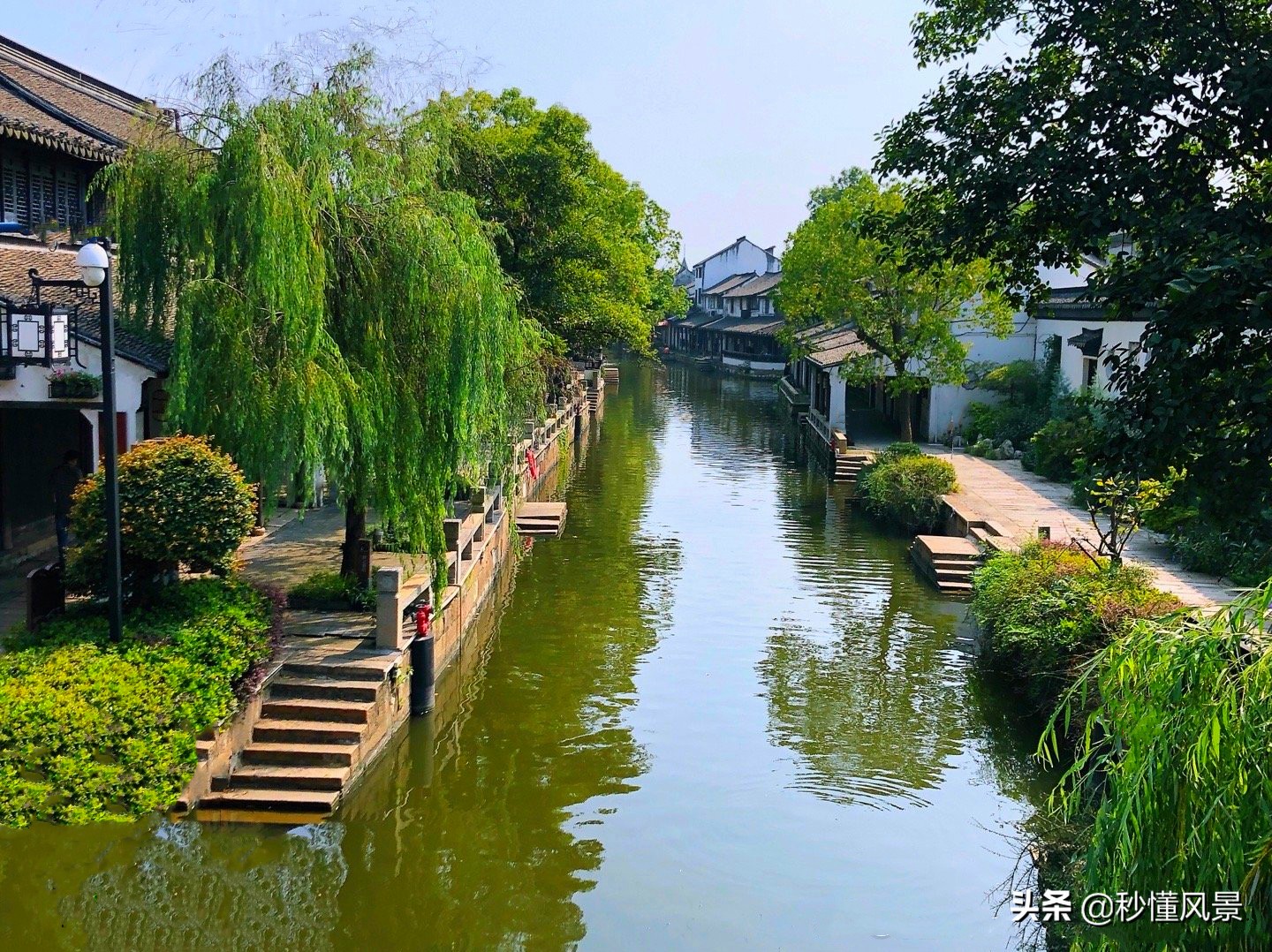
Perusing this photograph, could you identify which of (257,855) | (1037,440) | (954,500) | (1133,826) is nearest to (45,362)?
(257,855)

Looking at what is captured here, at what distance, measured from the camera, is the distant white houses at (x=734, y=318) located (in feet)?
244

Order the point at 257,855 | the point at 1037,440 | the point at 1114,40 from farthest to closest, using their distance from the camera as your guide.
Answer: the point at 1037,440 → the point at 257,855 → the point at 1114,40

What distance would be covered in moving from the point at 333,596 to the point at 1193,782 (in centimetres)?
1180

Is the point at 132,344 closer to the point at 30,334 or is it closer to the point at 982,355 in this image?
the point at 30,334

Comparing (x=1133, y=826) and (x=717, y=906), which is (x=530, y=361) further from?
(x=1133, y=826)

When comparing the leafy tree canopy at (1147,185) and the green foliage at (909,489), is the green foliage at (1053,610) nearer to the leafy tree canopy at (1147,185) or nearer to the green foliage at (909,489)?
the leafy tree canopy at (1147,185)

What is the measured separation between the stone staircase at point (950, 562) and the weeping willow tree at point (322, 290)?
10.4 meters

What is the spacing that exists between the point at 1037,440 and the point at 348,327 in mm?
21168

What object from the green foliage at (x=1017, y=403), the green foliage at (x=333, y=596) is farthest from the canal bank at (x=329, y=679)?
the green foliage at (x=1017, y=403)

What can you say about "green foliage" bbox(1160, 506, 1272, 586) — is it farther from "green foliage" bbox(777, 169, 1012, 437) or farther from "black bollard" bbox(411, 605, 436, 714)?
"green foliage" bbox(777, 169, 1012, 437)

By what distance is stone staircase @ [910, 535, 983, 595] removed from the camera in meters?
22.1

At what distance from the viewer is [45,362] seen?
13.8 meters

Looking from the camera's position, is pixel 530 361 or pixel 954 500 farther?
pixel 954 500

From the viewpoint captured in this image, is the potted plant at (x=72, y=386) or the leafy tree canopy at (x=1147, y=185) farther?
the potted plant at (x=72, y=386)
